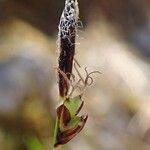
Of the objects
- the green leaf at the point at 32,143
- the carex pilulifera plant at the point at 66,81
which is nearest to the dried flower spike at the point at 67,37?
the carex pilulifera plant at the point at 66,81

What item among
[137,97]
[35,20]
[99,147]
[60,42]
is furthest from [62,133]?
[35,20]

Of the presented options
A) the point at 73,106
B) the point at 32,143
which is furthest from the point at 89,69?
the point at 73,106

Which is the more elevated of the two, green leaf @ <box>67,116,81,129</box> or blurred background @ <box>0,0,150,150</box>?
green leaf @ <box>67,116,81,129</box>

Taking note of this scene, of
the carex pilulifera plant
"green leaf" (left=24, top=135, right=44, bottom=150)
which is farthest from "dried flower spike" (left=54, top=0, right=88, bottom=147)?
"green leaf" (left=24, top=135, right=44, bottom=150)

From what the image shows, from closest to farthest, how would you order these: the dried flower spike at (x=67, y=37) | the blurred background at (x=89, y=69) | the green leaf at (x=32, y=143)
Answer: the dried flower spike at (x=67, y=37)
the green leaf at (x=32, y=143)
the blurred background at (x=89, y=69)

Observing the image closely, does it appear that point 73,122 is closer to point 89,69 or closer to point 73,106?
point 73,106

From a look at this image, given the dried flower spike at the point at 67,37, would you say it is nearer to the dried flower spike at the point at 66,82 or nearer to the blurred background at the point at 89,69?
the dried flower spike at the point at 66,82

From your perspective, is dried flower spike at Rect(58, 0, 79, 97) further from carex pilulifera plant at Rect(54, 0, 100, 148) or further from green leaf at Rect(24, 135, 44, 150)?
green leaf at Rect(24, 135, 44, 150)

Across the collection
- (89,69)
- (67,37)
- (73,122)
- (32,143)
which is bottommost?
(32,143)

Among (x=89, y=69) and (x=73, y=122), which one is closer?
(x=73, y=122)
